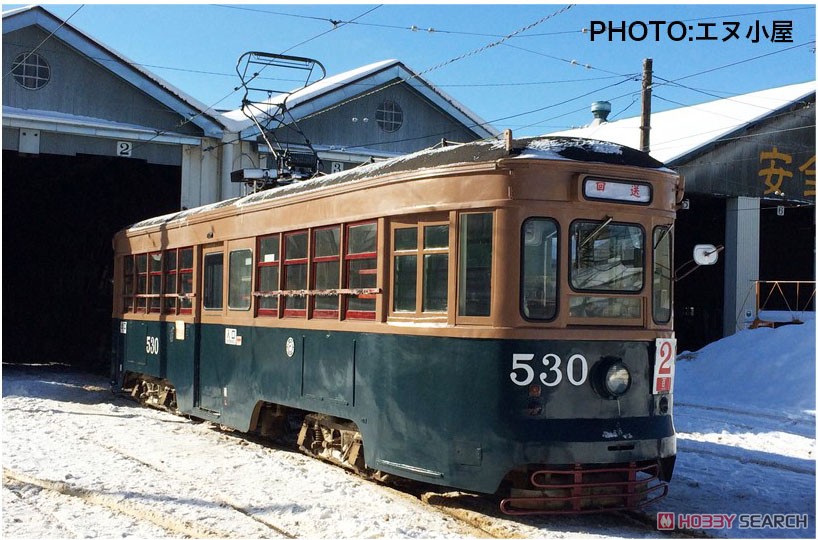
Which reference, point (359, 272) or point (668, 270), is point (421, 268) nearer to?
point (359, 272)

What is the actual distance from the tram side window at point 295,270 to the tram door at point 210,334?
1708 millimetres

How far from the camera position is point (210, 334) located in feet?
36.1

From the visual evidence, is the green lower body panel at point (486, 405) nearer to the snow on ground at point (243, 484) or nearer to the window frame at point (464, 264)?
the window frame at point (464, 264)

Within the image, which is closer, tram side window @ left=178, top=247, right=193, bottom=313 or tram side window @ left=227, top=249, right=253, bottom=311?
tram side window @ left=227, top=249, right=253, bottom=311

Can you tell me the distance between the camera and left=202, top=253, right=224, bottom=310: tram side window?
10.8 meters

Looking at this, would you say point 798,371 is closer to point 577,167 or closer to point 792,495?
point 792,495

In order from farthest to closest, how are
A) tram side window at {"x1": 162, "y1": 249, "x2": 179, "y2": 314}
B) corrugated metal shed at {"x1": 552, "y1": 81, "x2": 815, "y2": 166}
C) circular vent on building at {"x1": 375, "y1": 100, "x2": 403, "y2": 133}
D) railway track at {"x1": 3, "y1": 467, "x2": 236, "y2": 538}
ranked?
corrugated metal shed at {"x1": 552, "y1": 81, "x2": 815, "y2": 166} → circular vent on building at {"x1": 375, "y1": 100, "x2": 403, "y2": 133} → tram side window at {"x1": 162, "y1": 249, "x2": 179, "y2": 314} → railway track at {"x1": 3, "y1": 467, "x2": 236, "y2": 538}

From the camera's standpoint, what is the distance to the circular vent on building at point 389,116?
21625mm

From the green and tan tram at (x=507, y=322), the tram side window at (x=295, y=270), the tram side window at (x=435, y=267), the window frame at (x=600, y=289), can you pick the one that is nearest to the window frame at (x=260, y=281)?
the tram side window at (x=295, y=270)

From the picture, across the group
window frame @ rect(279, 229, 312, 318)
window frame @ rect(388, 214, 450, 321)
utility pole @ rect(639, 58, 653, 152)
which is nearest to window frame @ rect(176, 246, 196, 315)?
window frame @ rect(279, 229, 312, 318)

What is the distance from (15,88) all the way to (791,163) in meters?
19.0

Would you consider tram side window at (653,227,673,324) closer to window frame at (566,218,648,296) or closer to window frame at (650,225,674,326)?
window frame at (650,225,674,326)

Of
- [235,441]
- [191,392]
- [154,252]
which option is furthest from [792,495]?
[154,252]

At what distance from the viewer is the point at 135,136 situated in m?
19.0
